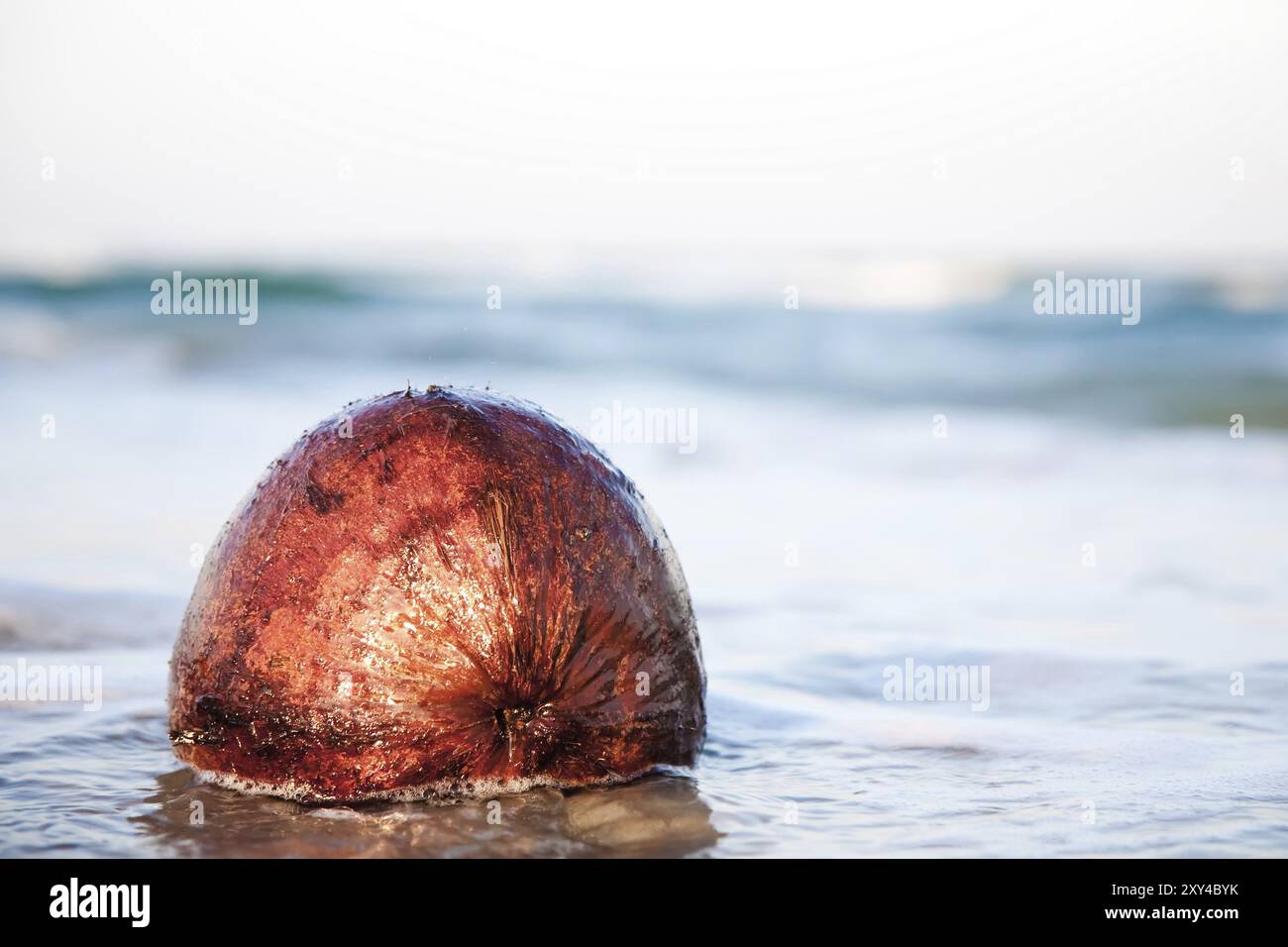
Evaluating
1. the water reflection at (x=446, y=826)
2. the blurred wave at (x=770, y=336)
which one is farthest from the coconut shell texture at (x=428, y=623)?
the blurred wave at (x=770, y=336)

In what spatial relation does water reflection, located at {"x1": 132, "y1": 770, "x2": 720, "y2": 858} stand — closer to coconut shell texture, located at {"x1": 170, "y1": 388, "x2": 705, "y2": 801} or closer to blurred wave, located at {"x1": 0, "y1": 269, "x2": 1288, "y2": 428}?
coconut shell texture, located at {"x1": 170, "y1": 388, "x2": 705, "y2": 801}

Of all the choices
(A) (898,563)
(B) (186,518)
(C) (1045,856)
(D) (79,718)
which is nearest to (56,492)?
(B) (186,518)

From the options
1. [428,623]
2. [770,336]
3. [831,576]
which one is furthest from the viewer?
[770,336]

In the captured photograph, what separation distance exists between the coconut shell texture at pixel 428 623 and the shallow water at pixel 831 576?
0.14 m

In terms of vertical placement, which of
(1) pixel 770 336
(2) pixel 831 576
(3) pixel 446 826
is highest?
(1) pixel 770 336

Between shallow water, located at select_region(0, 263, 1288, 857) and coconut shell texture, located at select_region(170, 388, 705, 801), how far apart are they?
14cm

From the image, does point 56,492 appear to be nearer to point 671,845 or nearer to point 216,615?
point 216,615

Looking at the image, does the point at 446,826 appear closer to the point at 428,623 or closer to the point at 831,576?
the point at 428,623

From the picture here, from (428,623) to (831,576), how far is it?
158 inches

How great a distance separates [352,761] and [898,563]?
14.7 feet

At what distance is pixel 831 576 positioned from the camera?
720cm

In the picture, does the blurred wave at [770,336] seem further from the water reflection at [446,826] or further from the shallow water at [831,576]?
the water reflection at [446,826]

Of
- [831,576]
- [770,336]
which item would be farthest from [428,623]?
[770,336]

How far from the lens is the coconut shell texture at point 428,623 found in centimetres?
348
